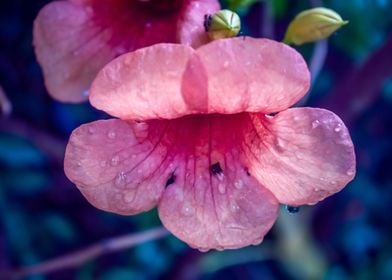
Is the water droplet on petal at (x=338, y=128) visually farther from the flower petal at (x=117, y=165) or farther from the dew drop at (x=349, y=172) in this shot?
the flower petal at (x=117, y=165)

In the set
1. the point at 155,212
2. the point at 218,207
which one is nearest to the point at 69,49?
the point at 218,207

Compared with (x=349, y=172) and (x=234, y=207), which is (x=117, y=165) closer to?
(x=234, y=207)

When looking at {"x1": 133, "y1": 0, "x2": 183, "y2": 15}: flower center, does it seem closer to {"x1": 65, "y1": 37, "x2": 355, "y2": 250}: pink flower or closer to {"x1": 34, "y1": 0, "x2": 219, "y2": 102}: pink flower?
{"x1": 34, "y1": 0, "x2": 219, "y2": 102}: pink flower

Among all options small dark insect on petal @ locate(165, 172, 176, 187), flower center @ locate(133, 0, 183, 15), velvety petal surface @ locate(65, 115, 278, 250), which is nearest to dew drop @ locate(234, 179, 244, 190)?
velvety petal surface @ locate(65, 115, 278, 250)

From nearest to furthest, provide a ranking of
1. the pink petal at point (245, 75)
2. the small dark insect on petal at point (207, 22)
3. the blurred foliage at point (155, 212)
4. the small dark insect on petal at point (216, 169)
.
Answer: the pink petal at point (245, 75) → the small dark insect on petal at point (207, 22) → the small dark insect on petal at point (216, 169) → the blurred foliage at point (155, 212)

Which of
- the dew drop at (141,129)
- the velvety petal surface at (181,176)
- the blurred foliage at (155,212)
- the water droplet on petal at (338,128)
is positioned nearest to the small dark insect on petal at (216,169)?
the velvety petal surface at (181,176)

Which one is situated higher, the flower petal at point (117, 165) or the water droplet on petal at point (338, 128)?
the water droplet on petal at point (338, 128)
